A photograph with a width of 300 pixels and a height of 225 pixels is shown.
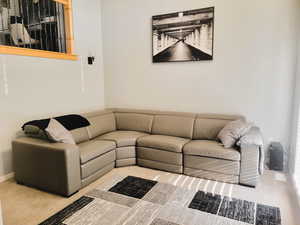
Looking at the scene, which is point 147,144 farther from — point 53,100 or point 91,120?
A: point 53,100

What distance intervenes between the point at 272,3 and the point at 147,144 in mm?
2709

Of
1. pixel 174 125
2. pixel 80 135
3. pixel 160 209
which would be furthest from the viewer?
pixel 174 125

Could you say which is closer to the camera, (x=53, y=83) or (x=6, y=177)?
(x=6, y=177)

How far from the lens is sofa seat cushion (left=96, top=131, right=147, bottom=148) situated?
11.0ft

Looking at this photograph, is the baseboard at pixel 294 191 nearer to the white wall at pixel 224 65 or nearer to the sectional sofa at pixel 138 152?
the sectional sofa at pixel 138 152

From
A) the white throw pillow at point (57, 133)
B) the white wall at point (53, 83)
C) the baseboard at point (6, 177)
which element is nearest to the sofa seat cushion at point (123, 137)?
the white throw pillow at point (57, 133)

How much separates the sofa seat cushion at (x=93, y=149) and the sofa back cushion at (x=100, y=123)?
356mm

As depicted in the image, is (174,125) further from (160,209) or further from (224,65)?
(160,209)

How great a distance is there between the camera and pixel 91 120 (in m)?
3.63

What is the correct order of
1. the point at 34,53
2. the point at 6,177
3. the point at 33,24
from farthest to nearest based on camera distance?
the point at 33,24
the point at 34,53
the point at 6,177

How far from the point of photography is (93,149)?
2.89 meters

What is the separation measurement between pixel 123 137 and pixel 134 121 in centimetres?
57

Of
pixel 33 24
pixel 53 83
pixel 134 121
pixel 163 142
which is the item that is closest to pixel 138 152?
pixel 163 142

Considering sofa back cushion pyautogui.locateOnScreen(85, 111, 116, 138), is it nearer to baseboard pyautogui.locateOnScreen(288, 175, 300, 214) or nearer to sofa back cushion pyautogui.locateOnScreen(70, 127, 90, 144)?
sofa back cushion pyautogui.locateOnScreen(70, 127, 90, 144)
